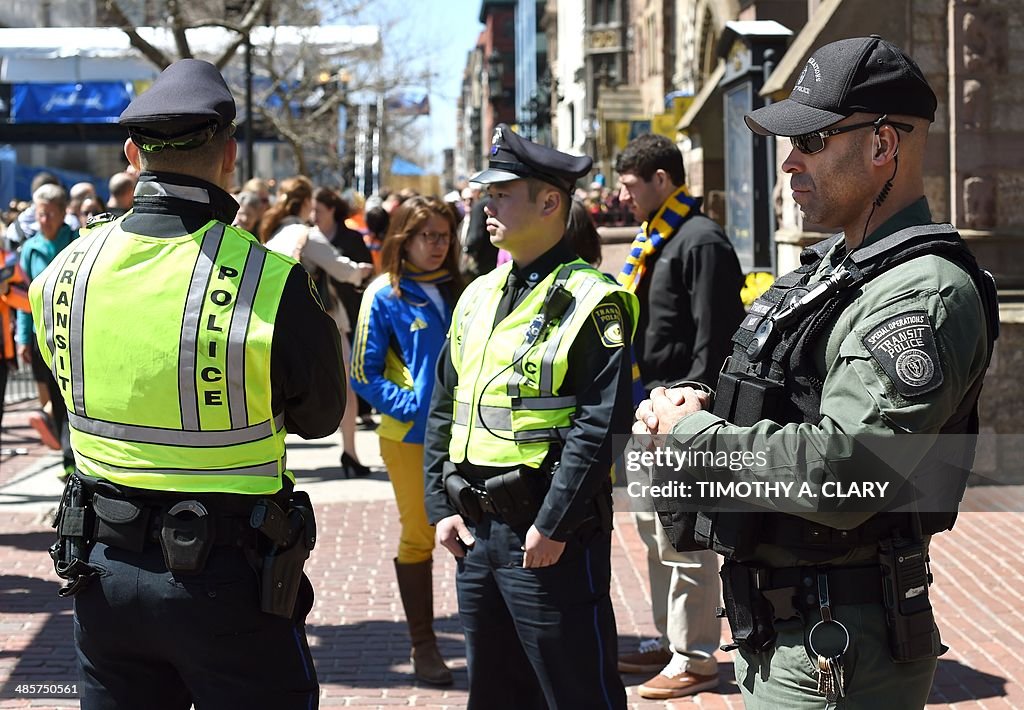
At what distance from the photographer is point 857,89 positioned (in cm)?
256

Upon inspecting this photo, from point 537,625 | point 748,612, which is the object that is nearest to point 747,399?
point 748,612

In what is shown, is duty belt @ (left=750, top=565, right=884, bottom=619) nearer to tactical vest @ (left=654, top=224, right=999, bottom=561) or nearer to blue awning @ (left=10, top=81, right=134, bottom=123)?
tactical vest @ (left=654, top=224, right=999, bottom=561)

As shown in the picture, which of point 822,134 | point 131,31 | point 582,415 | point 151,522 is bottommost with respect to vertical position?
point 151,522

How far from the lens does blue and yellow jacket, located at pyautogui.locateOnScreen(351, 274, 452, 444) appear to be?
5.55m

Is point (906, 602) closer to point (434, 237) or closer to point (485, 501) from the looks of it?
point (485, 501)

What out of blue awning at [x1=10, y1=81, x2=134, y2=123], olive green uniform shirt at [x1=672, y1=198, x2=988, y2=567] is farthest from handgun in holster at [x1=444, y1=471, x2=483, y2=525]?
blue awning at [x1=10, y1=81, x2=134, y2=123]

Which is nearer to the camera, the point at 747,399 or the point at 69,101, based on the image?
the point at 747,399

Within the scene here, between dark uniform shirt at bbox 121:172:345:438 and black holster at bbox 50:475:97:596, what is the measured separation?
0.51 metres

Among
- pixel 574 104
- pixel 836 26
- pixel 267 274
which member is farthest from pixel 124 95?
pixel 574 104

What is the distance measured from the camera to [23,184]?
27.0 metres

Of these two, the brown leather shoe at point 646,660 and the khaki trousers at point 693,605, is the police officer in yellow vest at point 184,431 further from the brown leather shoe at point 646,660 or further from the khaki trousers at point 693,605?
the brown leather shoe at point 646,660

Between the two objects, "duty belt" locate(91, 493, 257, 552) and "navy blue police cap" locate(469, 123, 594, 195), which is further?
"navy blue police cap" locate(469, 123, 594, 195)

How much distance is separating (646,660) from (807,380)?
3.37m

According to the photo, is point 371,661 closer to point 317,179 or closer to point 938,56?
point 938,56
